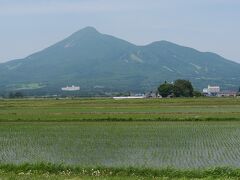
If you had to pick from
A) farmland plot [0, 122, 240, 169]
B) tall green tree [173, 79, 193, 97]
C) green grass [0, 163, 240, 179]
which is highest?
tall green tree [173, 79, 193, 97]

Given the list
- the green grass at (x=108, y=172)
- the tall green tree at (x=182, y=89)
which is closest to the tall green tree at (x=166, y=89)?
the tall green tree at (x=182, y=89)

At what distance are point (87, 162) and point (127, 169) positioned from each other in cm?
273

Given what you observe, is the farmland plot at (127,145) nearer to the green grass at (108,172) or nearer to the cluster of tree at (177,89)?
the green grass at (108,172)

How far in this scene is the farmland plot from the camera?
1463cm

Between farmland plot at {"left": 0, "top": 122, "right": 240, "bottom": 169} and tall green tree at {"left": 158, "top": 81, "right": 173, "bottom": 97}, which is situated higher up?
tall green tree at {"left": 158, "top": 81, "right": 173, "bottom": 97}

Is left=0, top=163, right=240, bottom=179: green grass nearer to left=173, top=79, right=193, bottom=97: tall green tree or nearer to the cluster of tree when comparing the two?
the cluster of tree

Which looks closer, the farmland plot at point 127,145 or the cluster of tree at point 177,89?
the farmland plot at point 127,145

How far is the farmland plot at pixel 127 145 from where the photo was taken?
1463 centimetres

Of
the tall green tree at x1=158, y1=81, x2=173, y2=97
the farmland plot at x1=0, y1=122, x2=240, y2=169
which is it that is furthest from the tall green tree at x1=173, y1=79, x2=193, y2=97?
the farmland plot at x1=0, y1=122, x2=240, y2=169

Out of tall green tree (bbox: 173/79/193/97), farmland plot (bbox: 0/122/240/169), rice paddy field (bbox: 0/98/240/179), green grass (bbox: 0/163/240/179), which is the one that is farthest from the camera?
tall green tree (bbox: 173/79/193/97)

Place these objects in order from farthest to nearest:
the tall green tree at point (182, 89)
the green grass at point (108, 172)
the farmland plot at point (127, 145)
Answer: the tall green tree at point (182, 89), the farmland plot at point (127, 145), the green grass at point (108, 172)

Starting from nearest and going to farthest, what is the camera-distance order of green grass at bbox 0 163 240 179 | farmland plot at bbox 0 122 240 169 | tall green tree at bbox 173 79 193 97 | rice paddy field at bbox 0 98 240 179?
green grass at bbox 0 163 240 179 < rice paddy field at bbox 0 98 240 179 < farmland plot at bbox 0 122 240 169 < tall green tree at bbox 173 79 193 97

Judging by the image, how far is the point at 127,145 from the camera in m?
18.2

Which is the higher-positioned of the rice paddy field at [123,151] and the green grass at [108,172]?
the green grass at [108,172]
